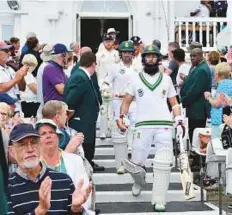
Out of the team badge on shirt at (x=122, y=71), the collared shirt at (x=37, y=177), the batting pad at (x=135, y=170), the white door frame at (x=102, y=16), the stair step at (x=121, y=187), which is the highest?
the white door frame at (x=102, y=16)

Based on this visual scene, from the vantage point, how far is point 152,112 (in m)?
8.18

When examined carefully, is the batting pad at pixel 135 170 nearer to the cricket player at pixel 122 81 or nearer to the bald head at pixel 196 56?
the cricket player at pixel 122 81

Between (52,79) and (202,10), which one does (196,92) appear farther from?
(202,10)

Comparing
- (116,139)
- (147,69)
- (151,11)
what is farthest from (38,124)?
(151,11)

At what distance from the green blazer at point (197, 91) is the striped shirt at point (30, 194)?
5354 mm

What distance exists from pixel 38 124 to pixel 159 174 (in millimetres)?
2593

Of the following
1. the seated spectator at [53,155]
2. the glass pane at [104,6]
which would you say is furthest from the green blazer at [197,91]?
the glass pane at [104,6]

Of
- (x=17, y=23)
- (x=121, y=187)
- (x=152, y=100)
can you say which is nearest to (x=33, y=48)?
(x=121, y=187)

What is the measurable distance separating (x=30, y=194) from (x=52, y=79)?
4.66m

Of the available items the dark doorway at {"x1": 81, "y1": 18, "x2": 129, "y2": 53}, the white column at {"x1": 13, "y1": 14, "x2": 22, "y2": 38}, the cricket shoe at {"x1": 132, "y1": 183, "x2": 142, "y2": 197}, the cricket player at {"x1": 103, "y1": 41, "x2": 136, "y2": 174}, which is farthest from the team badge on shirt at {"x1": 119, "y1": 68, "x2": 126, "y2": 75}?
the dark doorway at {"x1": 81, "y1": 18, "x2": 129, "y2": 53}

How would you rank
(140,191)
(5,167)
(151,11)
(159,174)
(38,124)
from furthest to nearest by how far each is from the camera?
(151,11) < (140,191) < (159,174) < (38,124) < (5,167)

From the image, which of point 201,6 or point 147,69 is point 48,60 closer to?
point 147,69

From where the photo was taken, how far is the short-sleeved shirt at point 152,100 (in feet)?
26.9

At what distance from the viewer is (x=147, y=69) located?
8297 mm
